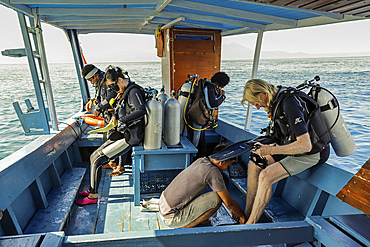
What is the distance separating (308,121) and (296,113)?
0.21 m

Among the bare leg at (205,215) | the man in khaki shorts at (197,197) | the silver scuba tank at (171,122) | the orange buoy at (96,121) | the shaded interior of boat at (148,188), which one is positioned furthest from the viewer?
the orange buoy at (96,121)

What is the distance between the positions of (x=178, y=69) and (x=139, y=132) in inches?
107

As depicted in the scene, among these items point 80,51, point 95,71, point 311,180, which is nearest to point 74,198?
point 95,71

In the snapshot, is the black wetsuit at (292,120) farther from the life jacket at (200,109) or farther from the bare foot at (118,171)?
the bare foot at (118,171)

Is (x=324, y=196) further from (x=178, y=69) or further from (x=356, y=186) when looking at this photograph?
(x=178, y=69)

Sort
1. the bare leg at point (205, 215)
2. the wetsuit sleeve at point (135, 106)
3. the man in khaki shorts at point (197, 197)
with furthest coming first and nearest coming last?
the wetsuit sleeve at point (135, 106) → the bare leg at point (205, 215) → the man in khaki shorts at point (197, 197)

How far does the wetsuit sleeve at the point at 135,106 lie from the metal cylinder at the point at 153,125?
83mm

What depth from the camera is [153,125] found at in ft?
10.5

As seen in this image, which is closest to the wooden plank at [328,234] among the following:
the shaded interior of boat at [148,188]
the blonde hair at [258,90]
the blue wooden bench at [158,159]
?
the shaded interior of boat at [148,188]

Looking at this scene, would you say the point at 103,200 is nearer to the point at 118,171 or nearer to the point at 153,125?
the point at 118,171

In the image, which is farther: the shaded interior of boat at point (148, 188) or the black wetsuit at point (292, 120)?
the black wetsuit at point (292, 120)

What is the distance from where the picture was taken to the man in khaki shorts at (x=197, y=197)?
7.74ft

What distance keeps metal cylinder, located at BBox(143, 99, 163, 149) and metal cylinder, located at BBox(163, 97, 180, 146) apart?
0.16 meters

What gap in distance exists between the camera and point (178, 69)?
559 cm
